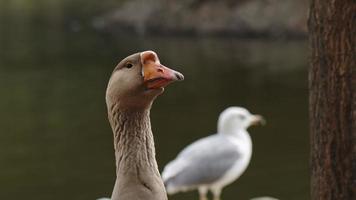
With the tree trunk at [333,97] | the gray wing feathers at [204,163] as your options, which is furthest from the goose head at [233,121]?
the tree trunk at [333,97]

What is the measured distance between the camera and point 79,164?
1290 cm

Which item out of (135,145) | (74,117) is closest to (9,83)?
(74,117)

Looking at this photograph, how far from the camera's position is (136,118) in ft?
10.7

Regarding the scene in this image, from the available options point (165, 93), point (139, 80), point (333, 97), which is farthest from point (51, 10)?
point (139, 80)

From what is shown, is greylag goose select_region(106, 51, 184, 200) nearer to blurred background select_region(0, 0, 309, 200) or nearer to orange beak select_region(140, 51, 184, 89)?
orange beak select_region(140, 51, 184, 89)

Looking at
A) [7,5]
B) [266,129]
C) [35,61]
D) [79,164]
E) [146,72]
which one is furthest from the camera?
[7,5]

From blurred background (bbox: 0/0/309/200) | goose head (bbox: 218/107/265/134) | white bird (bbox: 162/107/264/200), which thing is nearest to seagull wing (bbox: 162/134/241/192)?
white bird (bbox: 162/107/264/200)

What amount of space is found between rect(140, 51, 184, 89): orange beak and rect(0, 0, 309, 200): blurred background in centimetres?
770

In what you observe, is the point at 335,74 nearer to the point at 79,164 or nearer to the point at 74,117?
the point at 79,164

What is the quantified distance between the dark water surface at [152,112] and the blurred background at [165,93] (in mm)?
26

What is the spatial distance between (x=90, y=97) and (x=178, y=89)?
6.01 ft

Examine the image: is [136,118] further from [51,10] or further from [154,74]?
[51,10]

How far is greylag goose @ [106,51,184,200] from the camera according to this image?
313cm

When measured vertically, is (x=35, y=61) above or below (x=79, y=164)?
above
